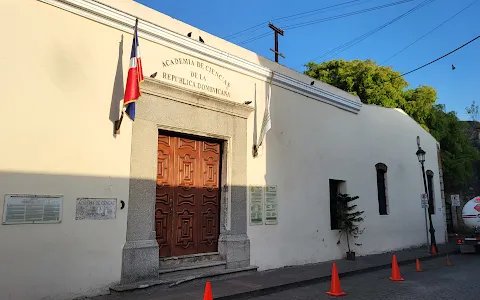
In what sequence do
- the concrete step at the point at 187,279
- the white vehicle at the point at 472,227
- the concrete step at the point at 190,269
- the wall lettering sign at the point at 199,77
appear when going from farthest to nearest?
the white vehicle at the point at 472,227 < the wall lettering sign at the point at 199,77 < the concrete step at the point at 190,269 < the concrete step at the point at 187,279

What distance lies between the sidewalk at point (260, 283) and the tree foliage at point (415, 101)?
1238 centimetres

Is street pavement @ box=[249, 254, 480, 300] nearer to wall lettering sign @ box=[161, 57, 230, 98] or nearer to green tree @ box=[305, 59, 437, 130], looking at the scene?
wall lettering sign @ box=[161, 57, 230, 98]

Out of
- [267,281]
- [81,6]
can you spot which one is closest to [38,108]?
[81,6]

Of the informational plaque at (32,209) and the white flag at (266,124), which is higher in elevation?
the white flag at (266,124)

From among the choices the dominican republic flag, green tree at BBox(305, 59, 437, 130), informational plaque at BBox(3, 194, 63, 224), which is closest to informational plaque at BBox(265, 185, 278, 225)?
the dominican republic flag

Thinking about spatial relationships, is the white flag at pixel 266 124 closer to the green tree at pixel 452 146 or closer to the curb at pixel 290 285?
the curb at pixel 290 285

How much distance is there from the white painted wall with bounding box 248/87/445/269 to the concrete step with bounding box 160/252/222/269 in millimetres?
1217

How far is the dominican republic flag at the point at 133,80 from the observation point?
7.18 metres

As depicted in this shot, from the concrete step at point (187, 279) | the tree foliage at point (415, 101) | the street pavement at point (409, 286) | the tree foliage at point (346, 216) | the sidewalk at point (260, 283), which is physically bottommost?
the street pavement at point (409, 286)

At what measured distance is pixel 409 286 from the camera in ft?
27.8

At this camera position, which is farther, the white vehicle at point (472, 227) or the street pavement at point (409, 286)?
the white vehicle at point (472, 227)

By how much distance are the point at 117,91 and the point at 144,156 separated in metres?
1.45

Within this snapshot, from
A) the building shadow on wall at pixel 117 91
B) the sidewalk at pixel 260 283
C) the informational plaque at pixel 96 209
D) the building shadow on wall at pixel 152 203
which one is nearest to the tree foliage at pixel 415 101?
the sidewalk at pixel 260 283

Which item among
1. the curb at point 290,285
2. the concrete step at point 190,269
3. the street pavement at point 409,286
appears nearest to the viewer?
the curb at point 290,285
